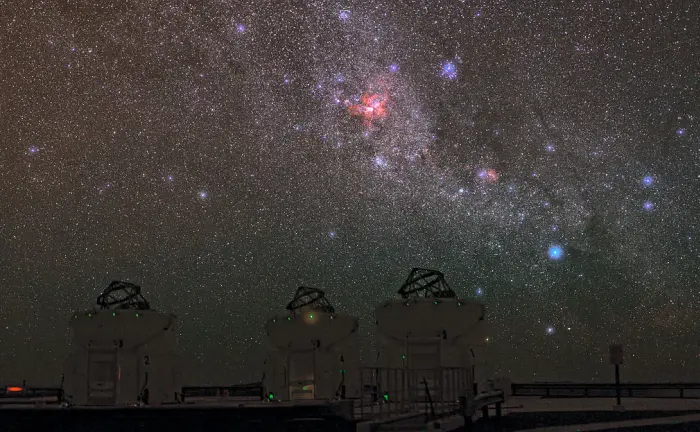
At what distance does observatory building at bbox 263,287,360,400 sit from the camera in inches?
1471

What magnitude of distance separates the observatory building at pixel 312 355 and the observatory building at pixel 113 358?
19.1ft

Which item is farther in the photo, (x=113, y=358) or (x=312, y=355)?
(x=312, y=355)

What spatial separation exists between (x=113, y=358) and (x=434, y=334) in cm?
1361

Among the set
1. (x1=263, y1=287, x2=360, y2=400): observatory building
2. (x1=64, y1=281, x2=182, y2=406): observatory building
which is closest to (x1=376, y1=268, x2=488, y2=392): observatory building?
(x1=263, y1=287, x2=360, y2=400): observatory building

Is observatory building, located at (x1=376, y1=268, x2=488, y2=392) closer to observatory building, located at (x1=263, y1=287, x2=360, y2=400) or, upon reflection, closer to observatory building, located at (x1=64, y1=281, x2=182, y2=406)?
observatory building, located at (x1=263, y1=287, x2=360, y2=400)

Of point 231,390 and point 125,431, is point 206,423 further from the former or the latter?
point 231,390

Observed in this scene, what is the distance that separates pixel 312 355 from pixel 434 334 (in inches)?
254

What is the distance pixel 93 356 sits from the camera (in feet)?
112

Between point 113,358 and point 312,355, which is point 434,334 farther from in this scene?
point 113,358

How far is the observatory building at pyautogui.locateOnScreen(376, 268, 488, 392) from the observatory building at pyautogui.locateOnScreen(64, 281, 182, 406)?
33.1ft

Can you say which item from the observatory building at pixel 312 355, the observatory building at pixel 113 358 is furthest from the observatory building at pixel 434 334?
the observatory building at pixel 113 358

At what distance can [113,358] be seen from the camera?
112 feet

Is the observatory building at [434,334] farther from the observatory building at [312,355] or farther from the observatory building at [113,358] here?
the observatory building at [113,358]

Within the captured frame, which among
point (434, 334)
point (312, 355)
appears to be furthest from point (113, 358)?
point (434, 334)
